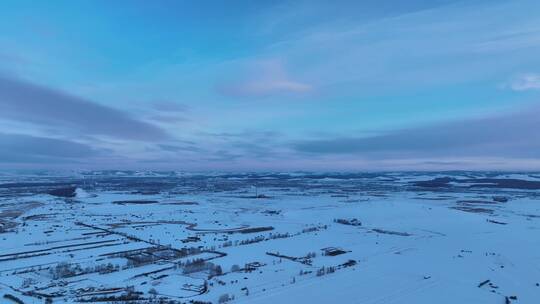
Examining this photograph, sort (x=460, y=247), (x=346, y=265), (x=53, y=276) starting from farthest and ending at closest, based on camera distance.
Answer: (x=460, y=247) < (x=346, y=265) < (x=53, y=276)

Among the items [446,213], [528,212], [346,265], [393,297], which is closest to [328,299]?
[393,297]

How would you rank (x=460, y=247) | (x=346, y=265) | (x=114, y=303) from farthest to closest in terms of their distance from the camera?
(x=460, y=247), (x=346, y=265), (x=114, y=303)

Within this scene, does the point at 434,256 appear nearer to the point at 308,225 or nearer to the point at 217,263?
the point at 217,263

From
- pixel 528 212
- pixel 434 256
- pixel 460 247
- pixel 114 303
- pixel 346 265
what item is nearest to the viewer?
pixel 114 303

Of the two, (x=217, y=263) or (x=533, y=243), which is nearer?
(x=217, y=263)

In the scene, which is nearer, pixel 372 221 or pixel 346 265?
pixel 346 265

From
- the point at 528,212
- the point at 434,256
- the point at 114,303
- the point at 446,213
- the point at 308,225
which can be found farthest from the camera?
the point at 528,212

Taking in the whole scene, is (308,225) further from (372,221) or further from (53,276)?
(53,276)

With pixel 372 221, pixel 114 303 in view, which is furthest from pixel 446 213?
pixel 114 303
